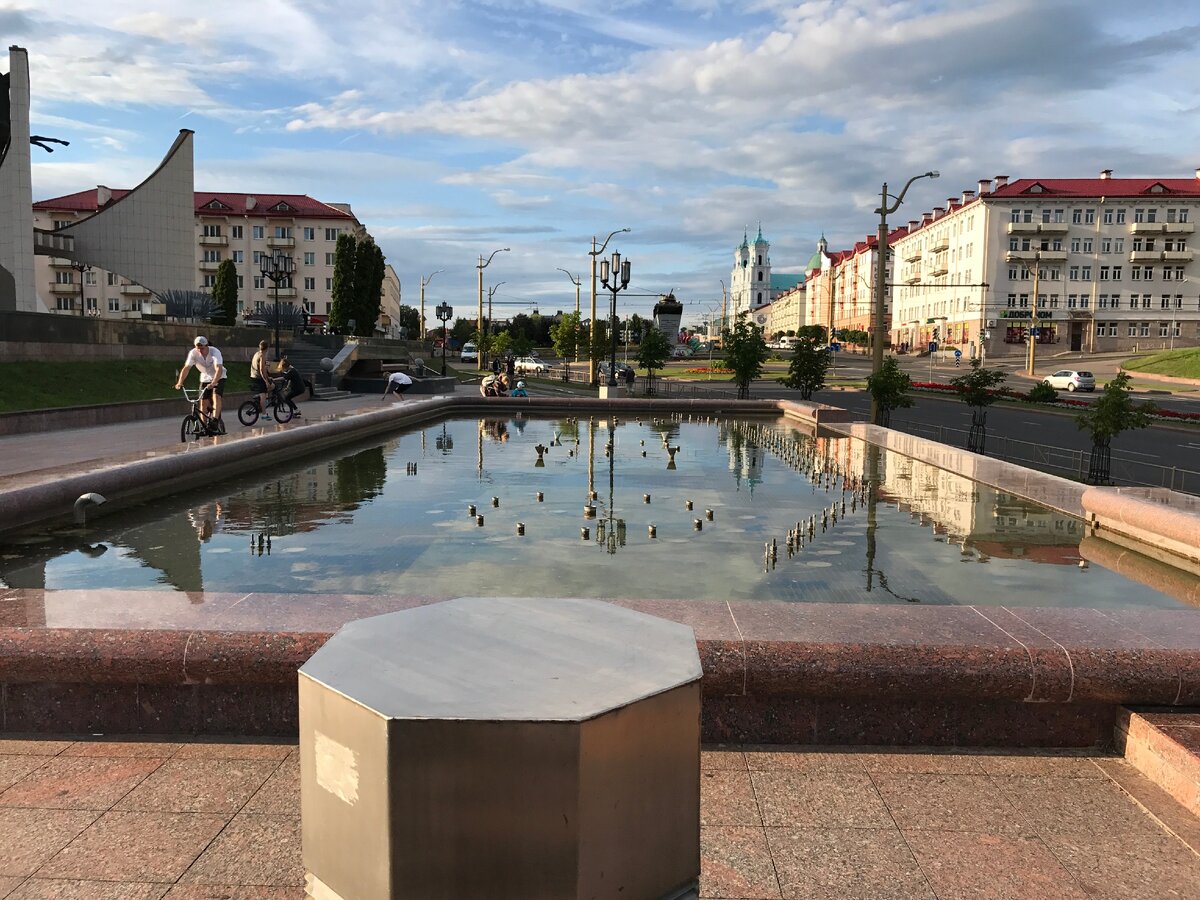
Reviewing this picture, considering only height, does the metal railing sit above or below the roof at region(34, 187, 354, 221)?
below

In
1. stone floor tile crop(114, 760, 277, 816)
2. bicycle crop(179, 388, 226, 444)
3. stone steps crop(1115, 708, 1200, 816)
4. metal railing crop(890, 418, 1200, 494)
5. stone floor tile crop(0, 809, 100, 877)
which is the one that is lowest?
metal railing crop(890, 418, 1200, 494)

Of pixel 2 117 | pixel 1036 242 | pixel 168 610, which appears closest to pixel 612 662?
pixel 168 610

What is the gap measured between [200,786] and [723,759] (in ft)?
7.32

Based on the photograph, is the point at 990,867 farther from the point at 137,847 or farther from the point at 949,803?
the point at 137,847

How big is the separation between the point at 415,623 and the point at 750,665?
2295 mm

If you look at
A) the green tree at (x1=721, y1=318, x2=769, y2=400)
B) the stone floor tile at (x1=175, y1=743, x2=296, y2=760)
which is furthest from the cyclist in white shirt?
the green tree at (x1=721, y1=318, x2=769, y2=400)

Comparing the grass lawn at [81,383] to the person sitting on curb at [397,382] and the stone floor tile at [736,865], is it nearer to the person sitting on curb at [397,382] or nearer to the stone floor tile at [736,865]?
the person sitting on curb at [397,382]

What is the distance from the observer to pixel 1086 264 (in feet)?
285

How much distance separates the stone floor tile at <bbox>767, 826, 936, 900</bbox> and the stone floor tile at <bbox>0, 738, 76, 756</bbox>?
10.5 ft

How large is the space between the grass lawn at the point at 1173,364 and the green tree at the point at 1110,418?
153 feet

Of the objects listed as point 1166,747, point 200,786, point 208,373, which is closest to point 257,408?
point 208,373

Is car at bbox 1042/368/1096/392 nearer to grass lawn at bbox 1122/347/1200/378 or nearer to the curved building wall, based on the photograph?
grass lawn at bbox 1122/347/1200/378

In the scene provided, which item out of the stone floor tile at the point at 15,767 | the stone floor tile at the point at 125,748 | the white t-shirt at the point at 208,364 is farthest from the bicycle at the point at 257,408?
the stone floor tile at the point at 15,767

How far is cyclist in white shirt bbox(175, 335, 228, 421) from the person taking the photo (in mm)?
14852
